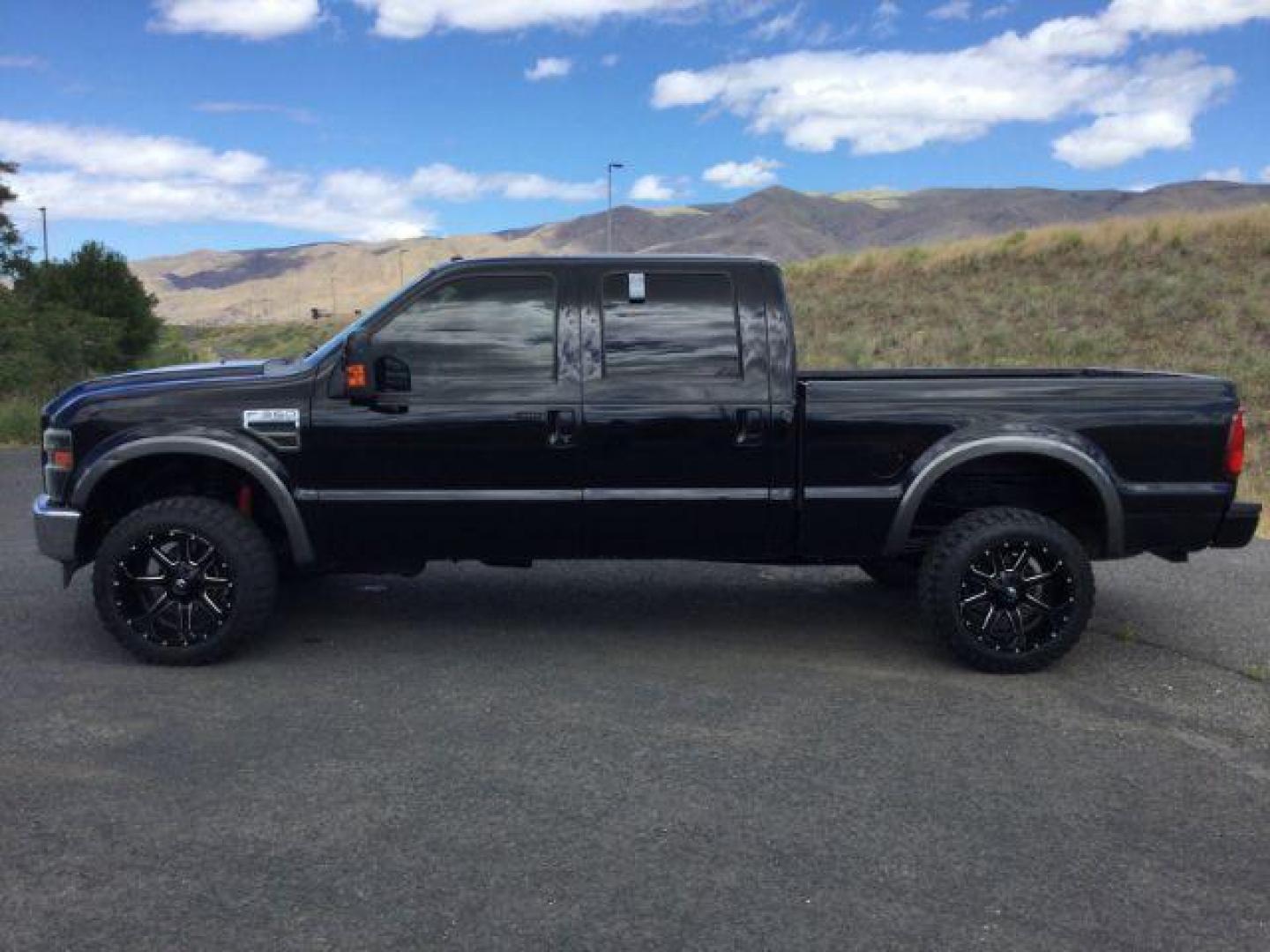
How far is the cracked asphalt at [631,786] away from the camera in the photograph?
3.20 m

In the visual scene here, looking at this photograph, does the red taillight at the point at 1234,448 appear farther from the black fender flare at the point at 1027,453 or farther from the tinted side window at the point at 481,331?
the tinted side window at the point at 481,331

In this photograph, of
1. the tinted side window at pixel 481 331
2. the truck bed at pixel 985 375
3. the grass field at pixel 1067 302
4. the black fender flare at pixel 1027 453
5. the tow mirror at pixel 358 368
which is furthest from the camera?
the grass field at pixel 1067 302

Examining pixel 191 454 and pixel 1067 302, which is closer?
pixel 191 454

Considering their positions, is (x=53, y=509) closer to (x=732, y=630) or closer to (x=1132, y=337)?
(x=732, y=630)

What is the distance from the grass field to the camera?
79.5 feet

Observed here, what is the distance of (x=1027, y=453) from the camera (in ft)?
18.0

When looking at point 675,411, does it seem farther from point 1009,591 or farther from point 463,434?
point 1009,591

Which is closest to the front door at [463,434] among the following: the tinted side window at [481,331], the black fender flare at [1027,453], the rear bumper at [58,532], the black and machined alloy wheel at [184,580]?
the tinted side window at [481,331]

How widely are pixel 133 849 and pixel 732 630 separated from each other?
3397mm

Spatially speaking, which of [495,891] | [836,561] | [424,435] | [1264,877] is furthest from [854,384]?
[495,891]

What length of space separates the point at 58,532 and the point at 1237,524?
5.66 meters

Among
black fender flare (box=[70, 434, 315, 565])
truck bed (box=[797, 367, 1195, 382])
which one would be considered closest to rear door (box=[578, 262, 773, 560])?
truck bed (box=[797, 367, 1195, 382])

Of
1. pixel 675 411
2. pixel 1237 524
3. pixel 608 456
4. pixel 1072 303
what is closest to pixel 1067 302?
pixel 1072 303

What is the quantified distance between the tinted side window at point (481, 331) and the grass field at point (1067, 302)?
1573 centimetres
